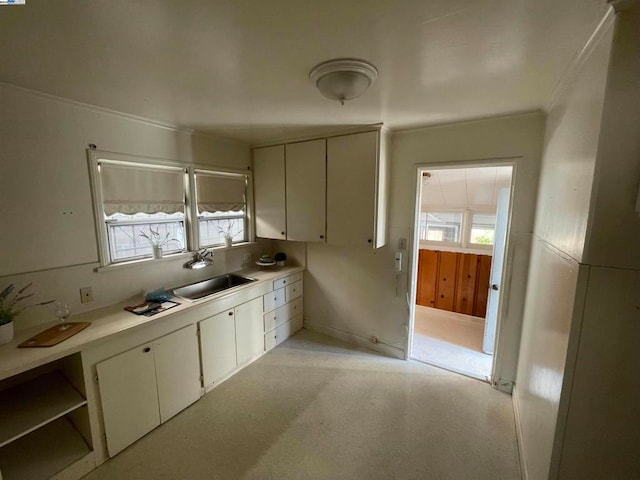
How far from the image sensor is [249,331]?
2.79 metres

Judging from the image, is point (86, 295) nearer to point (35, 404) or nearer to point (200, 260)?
point (35, 404)

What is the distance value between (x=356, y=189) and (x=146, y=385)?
234 cm

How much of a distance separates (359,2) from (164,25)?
77 centimetres

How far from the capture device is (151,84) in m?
1.60

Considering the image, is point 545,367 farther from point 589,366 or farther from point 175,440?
point 175,440

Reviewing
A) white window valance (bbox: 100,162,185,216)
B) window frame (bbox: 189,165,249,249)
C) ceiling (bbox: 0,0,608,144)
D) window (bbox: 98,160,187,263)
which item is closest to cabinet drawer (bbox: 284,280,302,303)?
window frame (bbox: 189,165,249,249)

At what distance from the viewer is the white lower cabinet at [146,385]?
68.7 inches

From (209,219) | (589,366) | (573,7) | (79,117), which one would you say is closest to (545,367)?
(589,366)

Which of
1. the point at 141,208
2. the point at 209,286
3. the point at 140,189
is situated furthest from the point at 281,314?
the point at 140,189

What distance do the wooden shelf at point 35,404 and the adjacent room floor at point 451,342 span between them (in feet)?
9.69

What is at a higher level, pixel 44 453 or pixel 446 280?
pixel 446 280

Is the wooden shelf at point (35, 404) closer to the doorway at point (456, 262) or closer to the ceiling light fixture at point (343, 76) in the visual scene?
the ceiling light fixture at point (343, 76)

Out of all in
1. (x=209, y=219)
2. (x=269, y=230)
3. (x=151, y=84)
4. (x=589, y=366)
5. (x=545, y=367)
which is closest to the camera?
(x=589, y=366)

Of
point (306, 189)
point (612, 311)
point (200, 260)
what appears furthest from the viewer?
point (306, 189)
